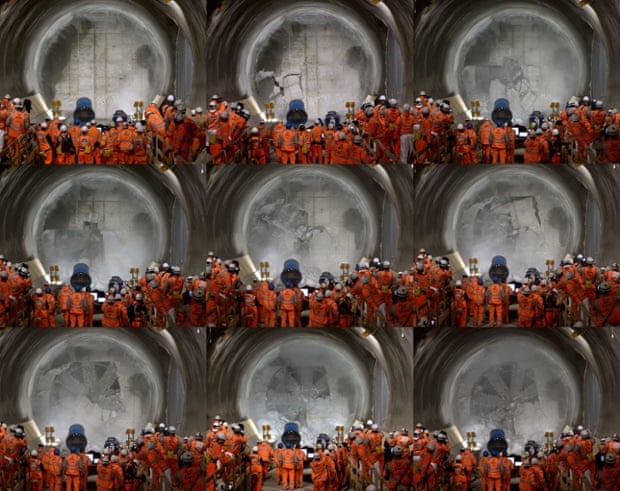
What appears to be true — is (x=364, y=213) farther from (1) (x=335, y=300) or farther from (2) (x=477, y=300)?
(2) (x=477, y=300)

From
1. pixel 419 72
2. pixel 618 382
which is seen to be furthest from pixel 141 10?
pixel 618 382

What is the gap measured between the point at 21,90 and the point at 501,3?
9.04 m

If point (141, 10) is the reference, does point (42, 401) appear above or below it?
below

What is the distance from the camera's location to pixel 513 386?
3806 centimetres

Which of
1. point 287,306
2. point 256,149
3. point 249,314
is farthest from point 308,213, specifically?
point 249,314

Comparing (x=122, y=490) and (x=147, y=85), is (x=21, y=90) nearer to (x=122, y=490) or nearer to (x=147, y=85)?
(x=147, y=85)

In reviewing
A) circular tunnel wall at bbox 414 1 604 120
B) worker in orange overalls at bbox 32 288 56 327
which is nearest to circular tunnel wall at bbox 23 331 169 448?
worker in orange overalls at bbox 32 288 56 327

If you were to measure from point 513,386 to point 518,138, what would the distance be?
14.9 ft

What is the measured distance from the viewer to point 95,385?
Result: 38.2m

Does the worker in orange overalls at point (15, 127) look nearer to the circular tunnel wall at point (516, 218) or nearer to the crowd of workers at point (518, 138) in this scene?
the crowd of workers at point (518, 138)

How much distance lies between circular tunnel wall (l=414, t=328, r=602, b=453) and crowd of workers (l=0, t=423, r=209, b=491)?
459 cm

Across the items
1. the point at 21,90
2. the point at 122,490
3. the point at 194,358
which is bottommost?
the point at 122,490

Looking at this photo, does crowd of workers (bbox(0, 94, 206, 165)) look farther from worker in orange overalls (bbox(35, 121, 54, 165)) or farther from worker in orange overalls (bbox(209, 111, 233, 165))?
worker in orange overalls (bbox(209, 111, 233, 165))

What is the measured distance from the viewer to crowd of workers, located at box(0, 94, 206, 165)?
1476 inches
